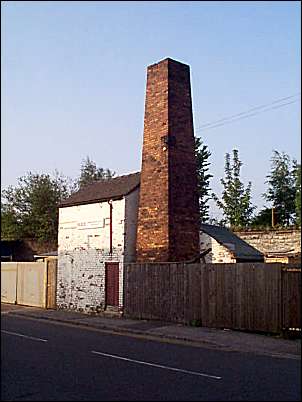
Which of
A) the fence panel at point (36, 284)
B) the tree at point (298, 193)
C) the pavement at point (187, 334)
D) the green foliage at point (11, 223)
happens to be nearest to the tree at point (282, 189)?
the tree at point (298, 193)

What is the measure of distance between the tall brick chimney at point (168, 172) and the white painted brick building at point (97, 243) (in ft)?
1.80

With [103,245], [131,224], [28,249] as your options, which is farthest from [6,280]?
[28,249]

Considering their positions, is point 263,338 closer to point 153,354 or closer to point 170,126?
point 153,354

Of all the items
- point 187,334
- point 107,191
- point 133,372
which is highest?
point 107,191

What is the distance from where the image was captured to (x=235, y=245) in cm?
2267

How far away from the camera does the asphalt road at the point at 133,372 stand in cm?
728

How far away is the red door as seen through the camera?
20.8 m

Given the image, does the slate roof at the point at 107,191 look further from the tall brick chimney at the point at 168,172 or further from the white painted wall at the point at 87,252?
the tall brick chimney at the point at 168,172

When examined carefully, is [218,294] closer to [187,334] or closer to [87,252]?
[187,334]

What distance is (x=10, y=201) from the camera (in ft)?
141

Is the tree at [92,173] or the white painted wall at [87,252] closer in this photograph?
the white painted wall at [87,252]

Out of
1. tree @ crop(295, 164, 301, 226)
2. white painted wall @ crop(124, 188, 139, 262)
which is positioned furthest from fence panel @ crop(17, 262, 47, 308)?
tree @ crop(295, 164, 301, 226)

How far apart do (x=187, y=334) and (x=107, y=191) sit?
8366 mm

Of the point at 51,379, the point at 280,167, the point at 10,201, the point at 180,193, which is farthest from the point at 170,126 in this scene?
the point at 10,201
